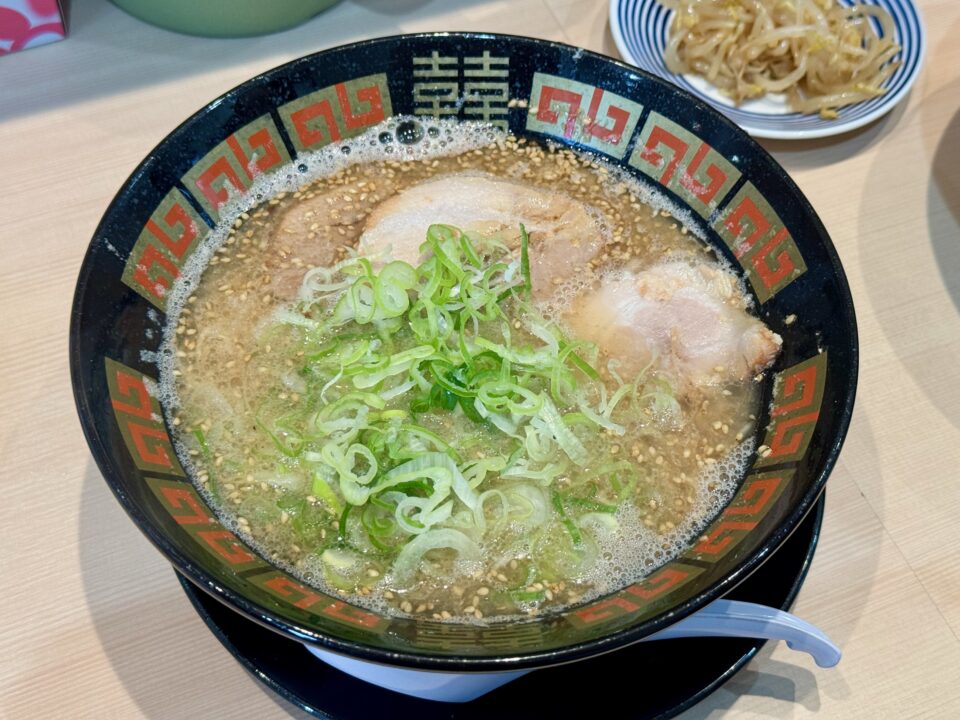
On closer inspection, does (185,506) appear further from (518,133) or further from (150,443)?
(518,133)

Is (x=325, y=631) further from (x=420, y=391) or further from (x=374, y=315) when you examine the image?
(x=374, y=315)

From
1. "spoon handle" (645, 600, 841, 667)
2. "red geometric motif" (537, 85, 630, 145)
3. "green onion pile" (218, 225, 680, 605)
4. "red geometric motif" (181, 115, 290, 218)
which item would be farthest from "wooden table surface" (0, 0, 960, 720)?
"red geometric motif" (537, 85, 630, 145)

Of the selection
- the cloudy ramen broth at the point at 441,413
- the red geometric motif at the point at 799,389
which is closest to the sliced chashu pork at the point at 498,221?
the cloudy ramen broth at the point at 441,413

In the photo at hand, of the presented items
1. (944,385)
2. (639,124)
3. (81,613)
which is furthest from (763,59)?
(81,613)

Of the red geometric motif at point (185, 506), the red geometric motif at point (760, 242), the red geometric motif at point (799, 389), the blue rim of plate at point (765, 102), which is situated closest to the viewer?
the red geometric motif at point (185, 506)

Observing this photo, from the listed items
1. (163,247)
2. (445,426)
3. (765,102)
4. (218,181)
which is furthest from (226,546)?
(765,102)

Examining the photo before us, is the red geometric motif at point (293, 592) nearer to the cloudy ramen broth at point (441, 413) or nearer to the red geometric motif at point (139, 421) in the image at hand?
the cloudy ramen broth at point (441, 413)

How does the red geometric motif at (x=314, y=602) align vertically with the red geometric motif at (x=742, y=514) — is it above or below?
below
